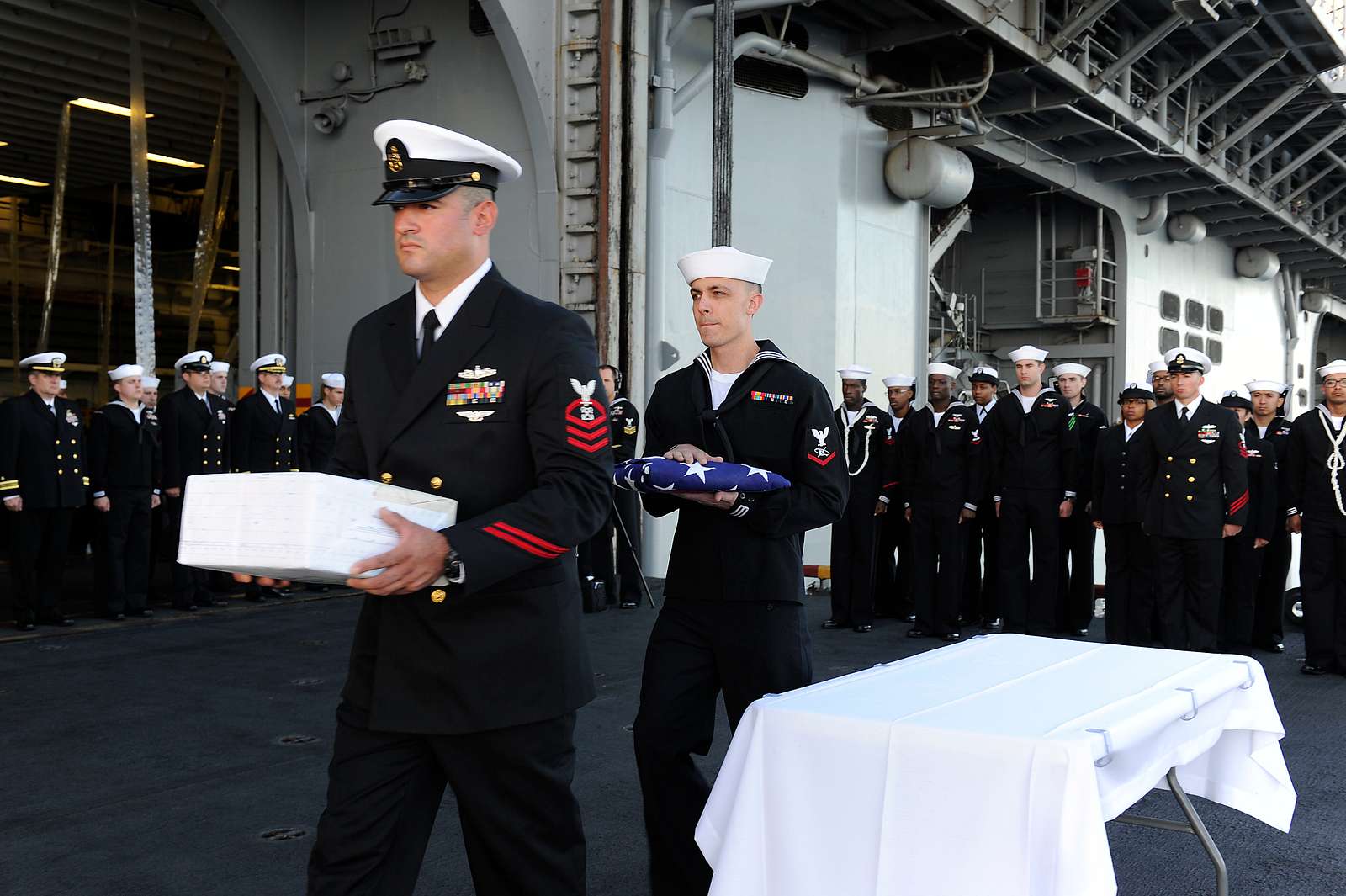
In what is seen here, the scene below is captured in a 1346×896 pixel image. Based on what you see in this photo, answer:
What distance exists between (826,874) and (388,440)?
1.12 meters

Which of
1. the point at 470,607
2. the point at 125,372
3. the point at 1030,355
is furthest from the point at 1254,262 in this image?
the point at 470,607

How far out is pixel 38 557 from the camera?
27.0 feet

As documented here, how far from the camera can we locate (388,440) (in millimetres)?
2158

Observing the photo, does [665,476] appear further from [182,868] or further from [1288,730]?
[1288,730]

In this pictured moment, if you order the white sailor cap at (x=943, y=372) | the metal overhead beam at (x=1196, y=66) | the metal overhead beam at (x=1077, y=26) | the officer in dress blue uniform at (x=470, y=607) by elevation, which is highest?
the metal overhead beam at (x=1196, y=66)

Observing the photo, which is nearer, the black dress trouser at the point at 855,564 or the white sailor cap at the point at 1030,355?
the black dress trouser at the point at 855,564

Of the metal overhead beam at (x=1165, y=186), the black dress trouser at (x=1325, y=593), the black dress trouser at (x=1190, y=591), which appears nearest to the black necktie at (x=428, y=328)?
the black dress trouser at (x=1190, y=591)

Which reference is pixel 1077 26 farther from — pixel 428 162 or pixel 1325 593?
pixel 428 162

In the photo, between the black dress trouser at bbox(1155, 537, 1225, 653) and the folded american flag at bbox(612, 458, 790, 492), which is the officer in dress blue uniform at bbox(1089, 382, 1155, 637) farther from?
the folded american flag at bbox(612, 458, 790, 492)

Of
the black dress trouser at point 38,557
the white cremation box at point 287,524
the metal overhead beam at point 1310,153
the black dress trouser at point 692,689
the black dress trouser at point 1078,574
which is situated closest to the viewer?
the white cremation box at point 287,524

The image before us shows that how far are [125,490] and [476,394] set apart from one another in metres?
7.73

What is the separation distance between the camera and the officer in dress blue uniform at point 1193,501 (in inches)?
286

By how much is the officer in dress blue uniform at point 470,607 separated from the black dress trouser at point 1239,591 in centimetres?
707

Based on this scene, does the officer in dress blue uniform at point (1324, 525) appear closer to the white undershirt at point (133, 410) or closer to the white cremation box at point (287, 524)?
the white cremation box at point (287, 524)
